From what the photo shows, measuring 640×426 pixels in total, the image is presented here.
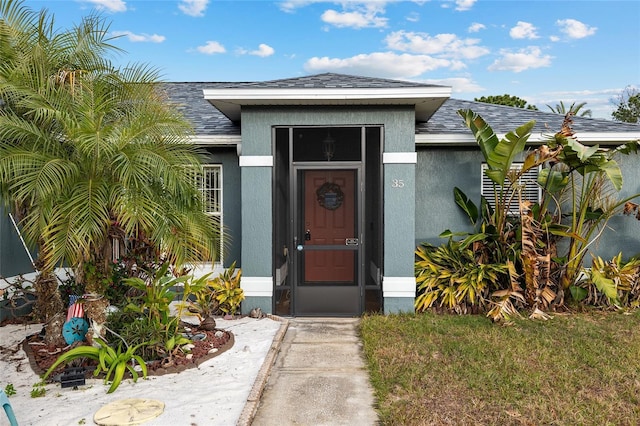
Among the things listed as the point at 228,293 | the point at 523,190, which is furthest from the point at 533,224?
the point at 228,293

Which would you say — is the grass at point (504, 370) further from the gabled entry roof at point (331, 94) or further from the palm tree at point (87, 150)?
the gabled entry roof at point (331, 94)

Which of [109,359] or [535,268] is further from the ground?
[535,268]

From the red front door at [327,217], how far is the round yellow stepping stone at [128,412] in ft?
14.2

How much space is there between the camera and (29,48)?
5.09m

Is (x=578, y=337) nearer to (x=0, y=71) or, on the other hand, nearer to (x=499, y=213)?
(x=499, y=213)

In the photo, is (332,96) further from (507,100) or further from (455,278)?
(507,100)

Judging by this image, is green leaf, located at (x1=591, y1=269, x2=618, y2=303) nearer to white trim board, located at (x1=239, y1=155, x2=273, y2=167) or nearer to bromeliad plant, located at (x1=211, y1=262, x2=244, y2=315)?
white trim board, located at (x1=239, y1=155, x2=273, y2=167)

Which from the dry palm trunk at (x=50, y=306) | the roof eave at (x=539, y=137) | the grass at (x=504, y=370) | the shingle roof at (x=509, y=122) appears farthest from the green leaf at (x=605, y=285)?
the dry palm trunk at (x=50, y=306)

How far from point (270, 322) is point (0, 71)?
15.0 feet

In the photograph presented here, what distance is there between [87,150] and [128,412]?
243 centimetres

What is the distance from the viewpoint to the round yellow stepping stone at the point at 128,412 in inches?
146

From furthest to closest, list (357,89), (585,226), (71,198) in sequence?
(585,226) < (357,89) < (71,198)

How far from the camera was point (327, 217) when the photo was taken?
8.26 m

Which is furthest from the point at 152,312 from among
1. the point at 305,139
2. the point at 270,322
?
the point at 305,139
